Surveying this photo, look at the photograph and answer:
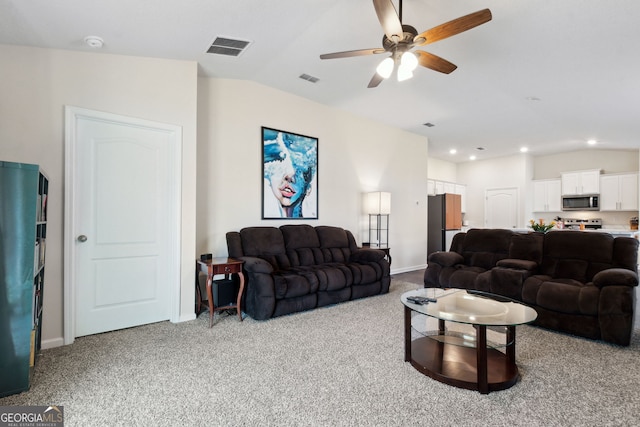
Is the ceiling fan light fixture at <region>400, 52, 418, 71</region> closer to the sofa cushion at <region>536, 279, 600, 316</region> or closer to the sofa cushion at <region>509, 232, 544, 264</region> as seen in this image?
the sofa cushion at <region>536, 279, 600, 316</region>

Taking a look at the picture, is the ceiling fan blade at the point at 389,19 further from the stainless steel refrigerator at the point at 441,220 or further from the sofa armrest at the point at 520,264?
the stainless steel refrigerator at the point at 441,220

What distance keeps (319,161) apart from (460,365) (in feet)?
11.6

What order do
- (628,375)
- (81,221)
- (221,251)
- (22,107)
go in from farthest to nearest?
(221,251), (81,221), (22,107), (628,375)

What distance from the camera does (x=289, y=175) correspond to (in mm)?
4770

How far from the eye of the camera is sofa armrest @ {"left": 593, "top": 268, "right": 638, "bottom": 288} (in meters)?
2.86

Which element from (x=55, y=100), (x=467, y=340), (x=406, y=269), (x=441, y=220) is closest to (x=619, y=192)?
(x=441, y=220)

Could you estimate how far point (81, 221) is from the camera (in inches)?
119

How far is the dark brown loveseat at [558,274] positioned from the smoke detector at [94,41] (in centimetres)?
432

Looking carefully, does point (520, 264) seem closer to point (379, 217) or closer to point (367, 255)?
point (367, 255)

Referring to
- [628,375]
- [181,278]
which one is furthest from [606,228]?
[181,278]

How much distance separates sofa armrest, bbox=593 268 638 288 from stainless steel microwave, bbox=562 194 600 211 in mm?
5942

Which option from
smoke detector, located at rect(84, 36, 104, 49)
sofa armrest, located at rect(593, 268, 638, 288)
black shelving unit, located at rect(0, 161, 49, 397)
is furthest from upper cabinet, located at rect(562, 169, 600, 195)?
black shelving unit, located at rect(0, 161, 49, 397)

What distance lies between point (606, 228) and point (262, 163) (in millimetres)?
8129

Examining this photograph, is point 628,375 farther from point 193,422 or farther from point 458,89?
point 458,89
